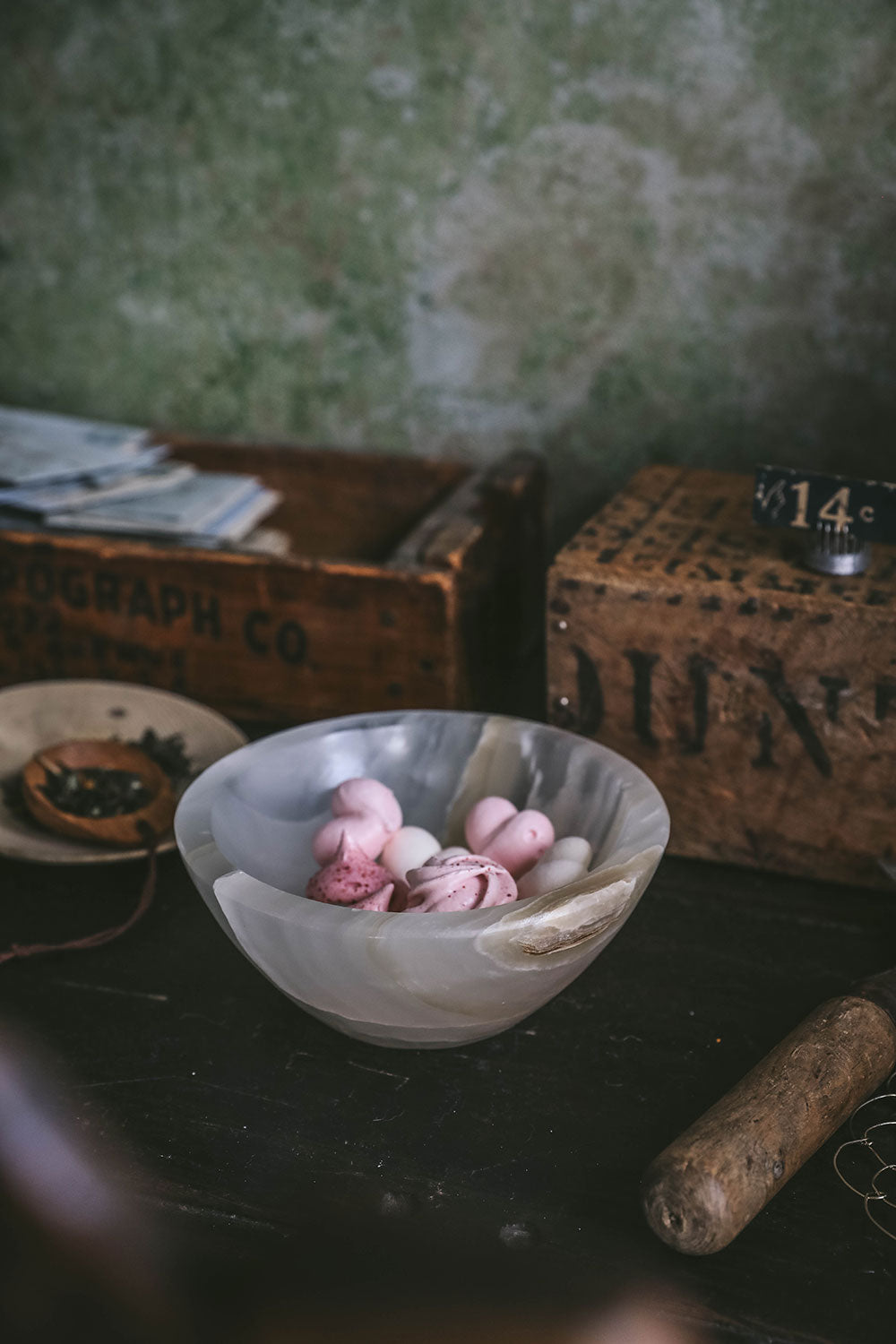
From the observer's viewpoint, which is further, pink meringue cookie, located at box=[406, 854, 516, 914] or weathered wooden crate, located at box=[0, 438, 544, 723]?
weathered wooden crate, located at box=[0, 438, 544, 723]

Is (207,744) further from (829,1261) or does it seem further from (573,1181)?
(829,1261)

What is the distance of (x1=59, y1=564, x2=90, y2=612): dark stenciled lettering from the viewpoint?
48.9 inches

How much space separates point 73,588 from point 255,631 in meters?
0.21

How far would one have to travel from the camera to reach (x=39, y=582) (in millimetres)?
1258

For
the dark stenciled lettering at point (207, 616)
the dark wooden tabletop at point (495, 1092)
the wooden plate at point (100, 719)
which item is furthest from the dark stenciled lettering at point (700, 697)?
the dark stenciled lettering at point (207, 616)

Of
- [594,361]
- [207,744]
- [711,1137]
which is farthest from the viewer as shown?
[594,361]

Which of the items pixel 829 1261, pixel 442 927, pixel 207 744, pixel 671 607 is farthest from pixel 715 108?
pixel 829 1261

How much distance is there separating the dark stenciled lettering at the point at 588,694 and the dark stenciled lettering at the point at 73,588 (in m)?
0.56

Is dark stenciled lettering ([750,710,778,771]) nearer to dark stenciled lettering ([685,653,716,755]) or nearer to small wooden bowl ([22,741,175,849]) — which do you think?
dark stenciled lettering ([685,653,716,755])

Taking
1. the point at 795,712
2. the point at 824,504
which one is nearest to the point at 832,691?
the point at 795,712

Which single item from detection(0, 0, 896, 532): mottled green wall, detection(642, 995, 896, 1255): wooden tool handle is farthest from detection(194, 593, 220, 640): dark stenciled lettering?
detection(642, 995, 896, 1255): wooden tool handle

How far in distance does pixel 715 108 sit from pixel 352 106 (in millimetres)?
403

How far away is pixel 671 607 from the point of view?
3.02ft

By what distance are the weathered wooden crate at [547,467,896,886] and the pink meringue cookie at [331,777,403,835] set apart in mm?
228
